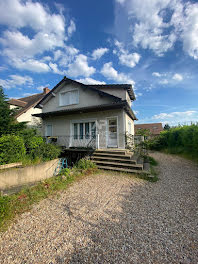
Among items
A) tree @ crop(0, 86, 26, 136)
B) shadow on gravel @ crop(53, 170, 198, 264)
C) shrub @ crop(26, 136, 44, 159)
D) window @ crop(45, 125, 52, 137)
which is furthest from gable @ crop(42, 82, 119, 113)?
shadow on gravel @ crop(53, 170, 198, 264)

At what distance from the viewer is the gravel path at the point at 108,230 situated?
1856mm

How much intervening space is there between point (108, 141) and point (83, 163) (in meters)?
2.84

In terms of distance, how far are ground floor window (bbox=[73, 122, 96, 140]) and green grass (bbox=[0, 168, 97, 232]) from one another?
3694 millimetres

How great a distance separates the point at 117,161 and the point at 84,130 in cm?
406

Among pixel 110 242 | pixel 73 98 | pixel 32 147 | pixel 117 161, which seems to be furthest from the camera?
pixel 73 98

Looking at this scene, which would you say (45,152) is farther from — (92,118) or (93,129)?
(92,118)

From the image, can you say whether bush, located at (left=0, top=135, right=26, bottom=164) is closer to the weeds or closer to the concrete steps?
the weeds

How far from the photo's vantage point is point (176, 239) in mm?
2141

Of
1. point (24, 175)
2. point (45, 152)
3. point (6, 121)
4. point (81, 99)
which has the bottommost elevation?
point (24, 175)

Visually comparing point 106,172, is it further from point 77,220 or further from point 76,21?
point 76,21

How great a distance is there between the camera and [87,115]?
9.16 metres

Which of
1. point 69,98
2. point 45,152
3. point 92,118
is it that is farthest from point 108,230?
point 69,98

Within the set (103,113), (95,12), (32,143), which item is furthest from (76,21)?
(32,143)

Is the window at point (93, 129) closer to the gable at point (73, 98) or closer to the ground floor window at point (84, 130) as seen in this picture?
the ground floor window at point (84, 130)
